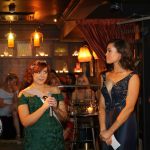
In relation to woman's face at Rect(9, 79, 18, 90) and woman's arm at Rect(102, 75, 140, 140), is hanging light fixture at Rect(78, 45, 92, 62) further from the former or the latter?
woman's arm at Rect(102, 75, 140, 140)

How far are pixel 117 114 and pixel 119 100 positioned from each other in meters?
0.12

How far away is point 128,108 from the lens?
3545 millimetres

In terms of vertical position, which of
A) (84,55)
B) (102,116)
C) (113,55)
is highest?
(84,55)

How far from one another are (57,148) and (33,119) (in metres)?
0.39

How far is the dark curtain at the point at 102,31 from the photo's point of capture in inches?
306

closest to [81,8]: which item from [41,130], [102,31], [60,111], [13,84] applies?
[102,31]

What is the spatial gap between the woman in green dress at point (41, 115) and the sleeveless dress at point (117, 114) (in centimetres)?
45

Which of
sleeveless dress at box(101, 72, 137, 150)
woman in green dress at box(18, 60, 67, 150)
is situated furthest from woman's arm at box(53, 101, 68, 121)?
sleeveless dress at box(101, 72, 137, 150)

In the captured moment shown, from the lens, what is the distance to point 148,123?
6.68 m

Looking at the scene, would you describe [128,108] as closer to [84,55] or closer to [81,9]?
[81,9]

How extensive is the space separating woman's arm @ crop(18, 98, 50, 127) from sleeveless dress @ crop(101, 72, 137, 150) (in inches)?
22.1

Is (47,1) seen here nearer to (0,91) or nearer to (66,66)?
(0,91)

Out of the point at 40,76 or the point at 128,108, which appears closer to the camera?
the point at 128,108

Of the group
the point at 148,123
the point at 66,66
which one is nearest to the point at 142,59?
the point at 148,123
